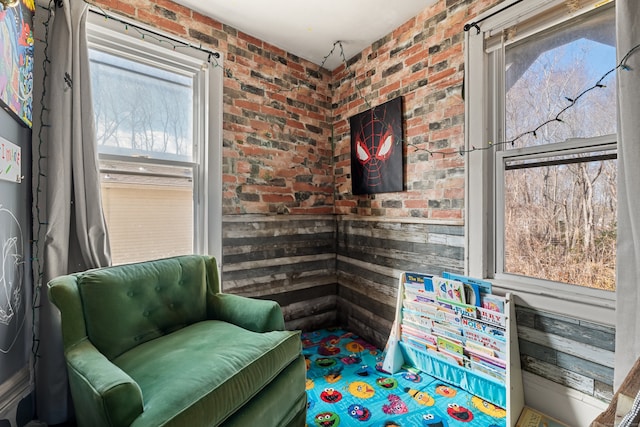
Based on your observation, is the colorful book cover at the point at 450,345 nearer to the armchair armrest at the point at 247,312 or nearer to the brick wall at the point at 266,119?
the armchair armrest at the point at 247,312

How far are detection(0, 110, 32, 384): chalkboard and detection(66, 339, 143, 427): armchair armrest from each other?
496 mm

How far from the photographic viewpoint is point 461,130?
73.8 inches

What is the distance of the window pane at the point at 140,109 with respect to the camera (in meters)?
1.85

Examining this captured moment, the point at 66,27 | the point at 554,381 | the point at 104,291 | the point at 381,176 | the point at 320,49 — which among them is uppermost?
the point at 320,49

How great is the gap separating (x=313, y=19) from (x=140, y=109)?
1.42 meters

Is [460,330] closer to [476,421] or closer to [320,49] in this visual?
[476,421]

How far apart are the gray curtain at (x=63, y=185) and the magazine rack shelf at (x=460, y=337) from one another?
Answer: 6.51 ft

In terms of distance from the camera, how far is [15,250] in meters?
1.42

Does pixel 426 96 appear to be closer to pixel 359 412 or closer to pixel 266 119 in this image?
pixel 266 119

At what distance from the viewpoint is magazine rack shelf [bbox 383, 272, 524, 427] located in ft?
5.22

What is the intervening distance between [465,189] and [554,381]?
1.14 metres

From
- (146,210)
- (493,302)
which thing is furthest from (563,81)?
(146,210)

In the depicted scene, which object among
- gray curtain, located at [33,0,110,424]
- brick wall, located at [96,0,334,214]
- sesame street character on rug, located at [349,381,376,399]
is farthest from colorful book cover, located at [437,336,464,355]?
gray curtain, located at [33,0,110,424]

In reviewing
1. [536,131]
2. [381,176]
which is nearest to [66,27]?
[381,176]
